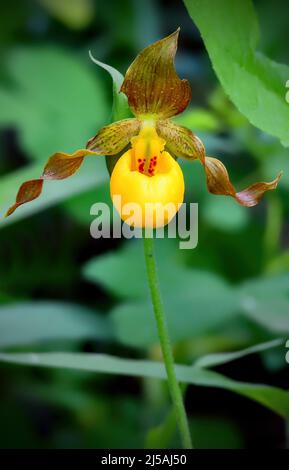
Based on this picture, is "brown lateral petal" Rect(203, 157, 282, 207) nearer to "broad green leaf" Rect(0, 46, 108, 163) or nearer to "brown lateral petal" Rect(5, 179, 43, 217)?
"brown lateral petal" Rect(5, 179, 43, 217)

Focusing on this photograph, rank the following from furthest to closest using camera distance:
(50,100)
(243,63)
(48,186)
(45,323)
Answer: (50,100) → (45,323) → (48,186) → (243,63)

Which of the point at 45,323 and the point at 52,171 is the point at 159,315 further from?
the point at 45,323

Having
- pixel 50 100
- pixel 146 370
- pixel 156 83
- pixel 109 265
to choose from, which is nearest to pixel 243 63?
pixel 156 83

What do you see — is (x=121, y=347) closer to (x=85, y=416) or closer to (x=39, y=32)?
(x=85, y=416)

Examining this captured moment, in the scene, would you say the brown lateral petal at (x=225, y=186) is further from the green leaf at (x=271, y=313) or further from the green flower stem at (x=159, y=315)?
the green leaf at (x=271, y=313)

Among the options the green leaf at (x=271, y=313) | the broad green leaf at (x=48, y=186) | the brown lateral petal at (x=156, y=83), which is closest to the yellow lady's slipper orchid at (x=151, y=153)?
the brown lateral petal at (x=156, y=83)

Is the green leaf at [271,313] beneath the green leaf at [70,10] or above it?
beneath
